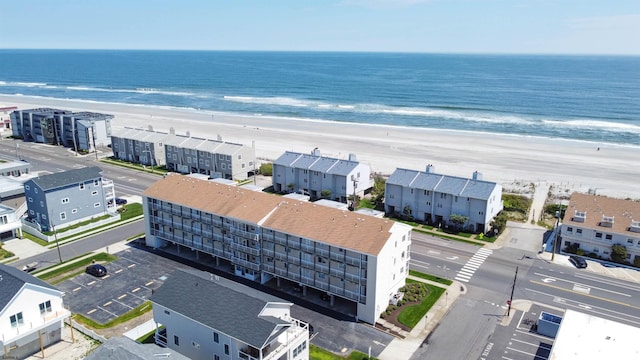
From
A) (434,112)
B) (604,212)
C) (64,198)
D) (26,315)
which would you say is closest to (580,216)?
(604,212)

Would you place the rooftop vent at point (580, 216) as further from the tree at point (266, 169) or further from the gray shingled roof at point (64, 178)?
the gray shingled roof at point (64, 178)

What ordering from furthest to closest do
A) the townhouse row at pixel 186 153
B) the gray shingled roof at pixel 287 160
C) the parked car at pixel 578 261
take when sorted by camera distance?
the townhouse row at pixel 186 153 < the gray shingled roof at pixel 287 160 < the parked car at pixel 578 261

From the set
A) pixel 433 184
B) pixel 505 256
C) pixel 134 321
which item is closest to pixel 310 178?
pixel 433 184

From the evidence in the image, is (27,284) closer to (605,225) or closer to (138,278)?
(138,278)

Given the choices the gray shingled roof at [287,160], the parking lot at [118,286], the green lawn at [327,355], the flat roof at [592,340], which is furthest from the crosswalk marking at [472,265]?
the gray shingled roof at [287,160]

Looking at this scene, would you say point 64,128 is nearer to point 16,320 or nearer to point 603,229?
point 16,320

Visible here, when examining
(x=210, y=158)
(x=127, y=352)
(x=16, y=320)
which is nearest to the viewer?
(x=127, y=352)

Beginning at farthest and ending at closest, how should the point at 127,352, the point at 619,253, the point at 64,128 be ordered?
the point at 64,128, the point at 619,253, the point at 127,352
